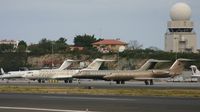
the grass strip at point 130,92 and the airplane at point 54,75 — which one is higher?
the airplane at point 54,75

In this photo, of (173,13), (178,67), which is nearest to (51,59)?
(173,13)

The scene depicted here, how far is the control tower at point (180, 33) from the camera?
161 m

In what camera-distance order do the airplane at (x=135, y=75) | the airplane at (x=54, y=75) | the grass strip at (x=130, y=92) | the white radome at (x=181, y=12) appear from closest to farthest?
the grass strip at (x=130, y=92), the airplane at (x=135, y=75), the airplane at (x=54, y=75), the white radome at (x=181, y=12)

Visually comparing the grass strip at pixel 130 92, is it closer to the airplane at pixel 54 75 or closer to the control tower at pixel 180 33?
the airplane at pixel 54 75

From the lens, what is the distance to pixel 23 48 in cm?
18725

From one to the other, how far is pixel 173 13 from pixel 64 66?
55.0m

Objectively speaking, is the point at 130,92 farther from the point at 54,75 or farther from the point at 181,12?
the point at 181,12

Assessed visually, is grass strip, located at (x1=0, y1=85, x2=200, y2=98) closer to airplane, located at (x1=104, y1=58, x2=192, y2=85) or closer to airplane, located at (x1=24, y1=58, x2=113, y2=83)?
airplane, located at (x1=104, y1=58, x2=192, y2=85)

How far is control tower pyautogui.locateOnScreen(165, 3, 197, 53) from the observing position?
6339 inches

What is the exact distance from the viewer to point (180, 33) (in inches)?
7224

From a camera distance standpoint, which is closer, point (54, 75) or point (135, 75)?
point (135, 75)

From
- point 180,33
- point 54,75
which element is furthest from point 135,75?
point 180,33

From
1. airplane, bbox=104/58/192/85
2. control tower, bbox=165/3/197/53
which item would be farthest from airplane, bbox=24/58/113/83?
control tower, bbox=165/3/197/53

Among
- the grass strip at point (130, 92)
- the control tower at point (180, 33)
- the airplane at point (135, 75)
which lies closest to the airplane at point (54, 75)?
the airplane at point (135, 75)
